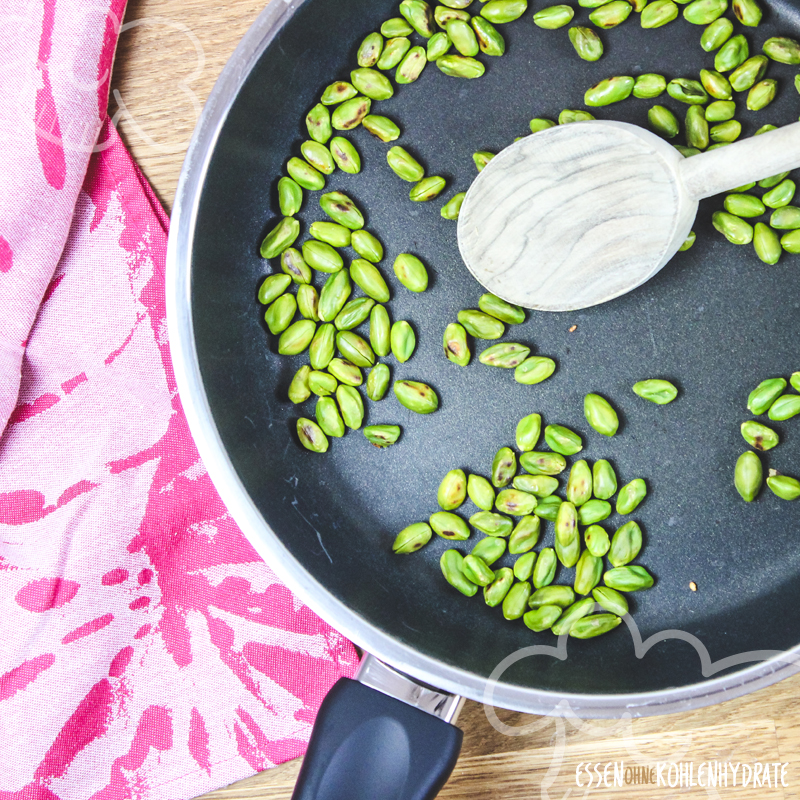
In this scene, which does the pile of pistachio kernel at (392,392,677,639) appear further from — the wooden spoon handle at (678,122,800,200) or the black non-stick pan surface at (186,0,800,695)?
the wooden spoon handle at (678,122,800,200)

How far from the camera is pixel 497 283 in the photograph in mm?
543

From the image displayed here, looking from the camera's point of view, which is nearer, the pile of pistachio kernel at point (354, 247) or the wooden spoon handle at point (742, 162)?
the wooden spoon handle at point (742, 162)

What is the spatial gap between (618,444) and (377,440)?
19 centimetres

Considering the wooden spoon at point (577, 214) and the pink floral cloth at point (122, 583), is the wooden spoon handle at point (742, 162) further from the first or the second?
the pink floral cloth at point (122, 583)

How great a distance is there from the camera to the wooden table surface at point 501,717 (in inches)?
22.5

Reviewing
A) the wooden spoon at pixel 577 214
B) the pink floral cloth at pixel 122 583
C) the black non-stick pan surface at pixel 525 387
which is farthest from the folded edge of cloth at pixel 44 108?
the wooden spoon at pixel 577 214

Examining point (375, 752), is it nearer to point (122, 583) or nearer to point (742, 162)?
point (122, 583)

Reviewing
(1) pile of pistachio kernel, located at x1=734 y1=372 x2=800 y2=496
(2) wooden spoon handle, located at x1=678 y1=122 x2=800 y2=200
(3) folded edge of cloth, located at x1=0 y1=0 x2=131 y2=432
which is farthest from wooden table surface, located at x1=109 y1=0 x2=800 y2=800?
(2) wooden spoon handle, located at x1=678 y1=122 x2=800 y2=200

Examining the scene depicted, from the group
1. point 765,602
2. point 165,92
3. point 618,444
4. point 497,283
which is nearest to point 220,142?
point 165,92

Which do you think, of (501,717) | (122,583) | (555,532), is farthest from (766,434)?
(122,583)

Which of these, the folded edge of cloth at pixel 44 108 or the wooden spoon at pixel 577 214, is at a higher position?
the folded edge of cloth at pixel 44 108

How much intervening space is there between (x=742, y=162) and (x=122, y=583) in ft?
1.83

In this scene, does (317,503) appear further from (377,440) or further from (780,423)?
(780,423)

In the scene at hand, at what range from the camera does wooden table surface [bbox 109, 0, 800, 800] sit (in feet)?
1.87
